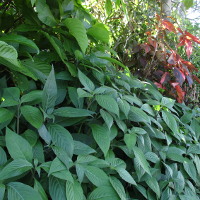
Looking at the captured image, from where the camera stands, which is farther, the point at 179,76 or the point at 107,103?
the point at 179,76

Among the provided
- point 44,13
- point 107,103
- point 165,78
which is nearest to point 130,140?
point 107,103

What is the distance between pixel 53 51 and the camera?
51.2 inches

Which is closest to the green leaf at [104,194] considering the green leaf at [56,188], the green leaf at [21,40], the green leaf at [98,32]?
the green leaf at [56,188]

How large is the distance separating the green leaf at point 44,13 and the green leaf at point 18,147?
2.03 ft

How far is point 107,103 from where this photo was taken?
3.49 feet

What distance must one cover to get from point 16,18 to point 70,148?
939 mm

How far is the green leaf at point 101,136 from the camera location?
102 centimetres

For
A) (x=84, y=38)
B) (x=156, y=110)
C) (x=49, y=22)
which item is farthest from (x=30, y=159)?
(x=156, y=110)

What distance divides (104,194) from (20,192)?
0.31 metres

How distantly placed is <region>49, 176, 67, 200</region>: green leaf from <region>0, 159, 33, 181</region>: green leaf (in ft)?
0.36

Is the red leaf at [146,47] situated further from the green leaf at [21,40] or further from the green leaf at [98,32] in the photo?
the green leaf at [21,40]

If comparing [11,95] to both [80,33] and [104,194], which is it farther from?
[104,194]

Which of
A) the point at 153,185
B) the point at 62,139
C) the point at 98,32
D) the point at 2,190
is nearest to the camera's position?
the point at 2,190

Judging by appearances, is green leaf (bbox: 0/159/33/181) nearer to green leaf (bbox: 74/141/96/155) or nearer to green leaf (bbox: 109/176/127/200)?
green leaf (bbox: 74/141/96/155)
